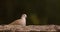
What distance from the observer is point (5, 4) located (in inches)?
215

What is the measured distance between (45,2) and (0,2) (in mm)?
1093

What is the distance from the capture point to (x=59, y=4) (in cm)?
541

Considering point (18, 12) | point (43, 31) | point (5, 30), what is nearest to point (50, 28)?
point (43, 31)

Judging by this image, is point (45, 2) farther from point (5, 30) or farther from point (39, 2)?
point (5, 30)

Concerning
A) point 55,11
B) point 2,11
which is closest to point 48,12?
point 55,11

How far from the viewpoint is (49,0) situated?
18.2 feet

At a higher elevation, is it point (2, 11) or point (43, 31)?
point (43, 31)

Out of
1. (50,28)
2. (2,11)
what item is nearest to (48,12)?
(2,11)

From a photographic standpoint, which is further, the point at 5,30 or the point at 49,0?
the point at 49,0

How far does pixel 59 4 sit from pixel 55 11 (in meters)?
0.20

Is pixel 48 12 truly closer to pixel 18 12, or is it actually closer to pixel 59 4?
pixel 59 4

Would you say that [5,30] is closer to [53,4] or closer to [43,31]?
[43,31]

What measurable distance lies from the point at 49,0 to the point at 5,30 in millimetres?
3865

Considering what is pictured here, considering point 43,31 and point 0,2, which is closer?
point 43,31
